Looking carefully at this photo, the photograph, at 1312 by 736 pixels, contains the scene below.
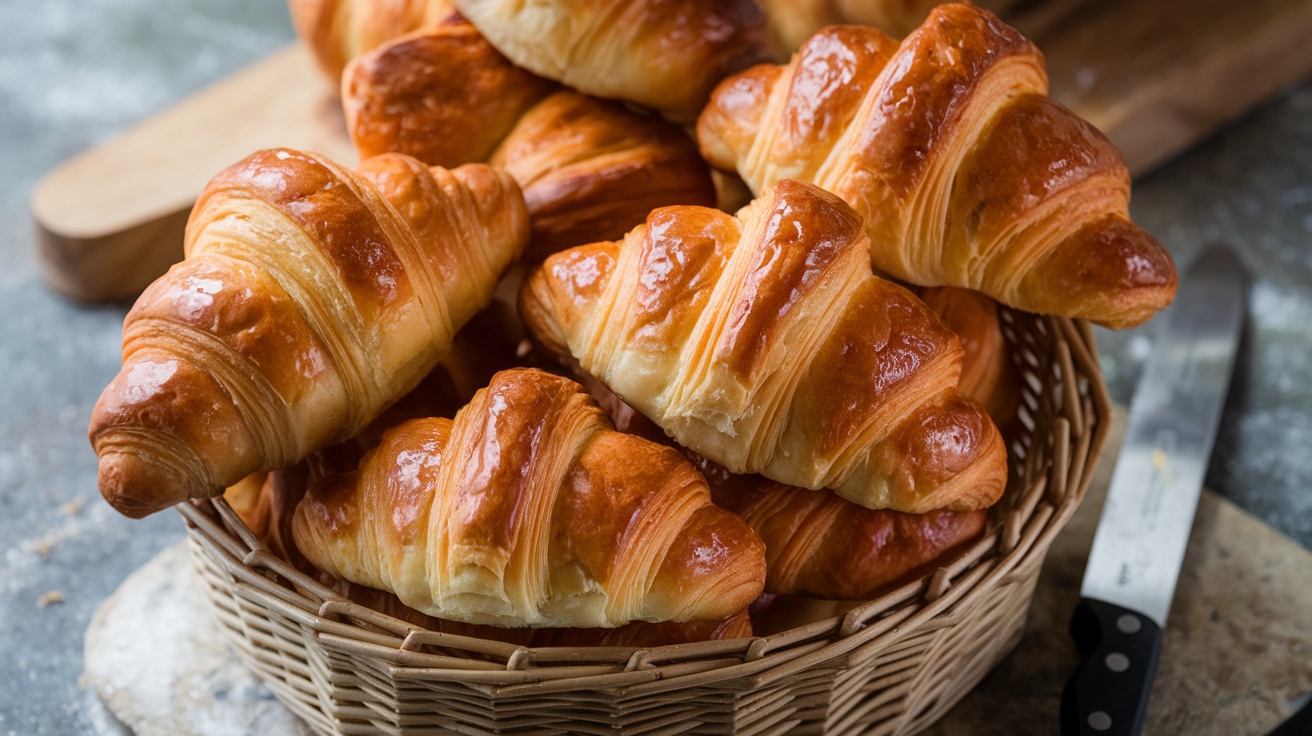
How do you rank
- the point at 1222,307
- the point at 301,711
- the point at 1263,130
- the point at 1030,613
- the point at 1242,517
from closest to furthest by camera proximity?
the point at 301,711 < the point at 1030,613 < the point at 1242,517 < the point at 1222,307 < the point at 1263,130

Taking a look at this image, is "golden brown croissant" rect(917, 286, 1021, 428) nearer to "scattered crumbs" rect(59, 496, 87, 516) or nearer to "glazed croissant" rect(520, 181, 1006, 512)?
"glazed croissant" rect(520, 181, 1006, 512)

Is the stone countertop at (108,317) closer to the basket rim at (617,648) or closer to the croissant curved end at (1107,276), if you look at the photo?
the basket rim at (617,648)

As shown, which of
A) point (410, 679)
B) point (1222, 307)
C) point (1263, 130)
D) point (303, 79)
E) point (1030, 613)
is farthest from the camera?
point (1263, 130)

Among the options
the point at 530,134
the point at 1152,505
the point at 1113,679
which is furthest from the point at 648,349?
the point at 1152,505

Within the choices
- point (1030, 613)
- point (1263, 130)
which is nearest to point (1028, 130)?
point (1030, 613)

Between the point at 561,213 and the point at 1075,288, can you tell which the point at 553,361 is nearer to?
the point at 561,213

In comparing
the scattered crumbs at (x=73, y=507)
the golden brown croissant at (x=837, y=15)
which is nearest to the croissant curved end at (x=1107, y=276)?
the golden brown croissant at (x=837, y=15)

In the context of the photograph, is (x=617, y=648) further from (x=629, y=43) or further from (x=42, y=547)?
(x=42, y=547)
